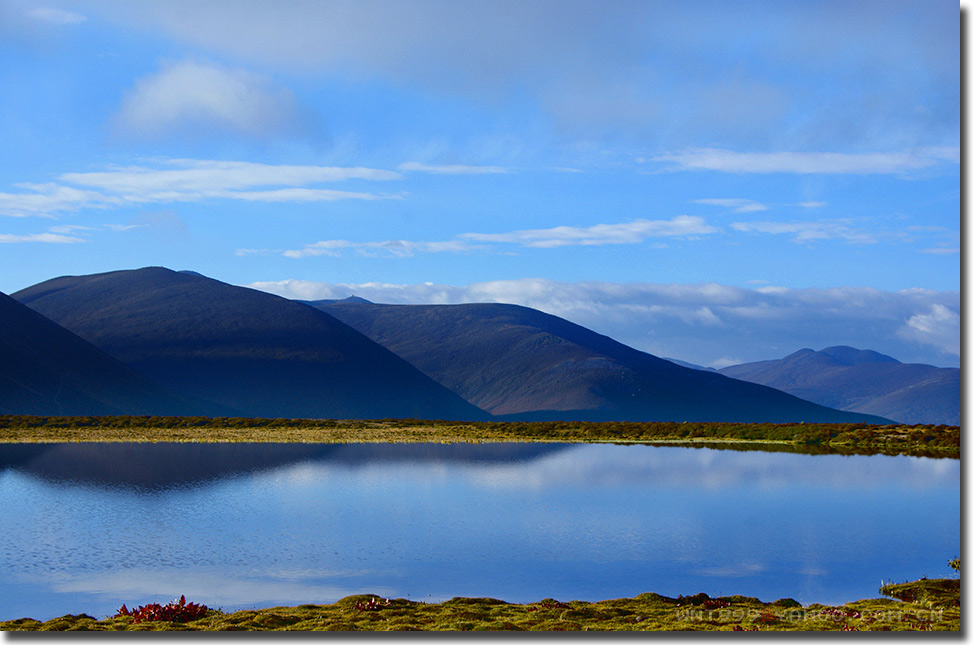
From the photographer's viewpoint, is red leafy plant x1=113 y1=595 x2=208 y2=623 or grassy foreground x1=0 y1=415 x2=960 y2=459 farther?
grassy foreground x1=0 y1=415 x2=960 y2=459

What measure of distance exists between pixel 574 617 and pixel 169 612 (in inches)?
283

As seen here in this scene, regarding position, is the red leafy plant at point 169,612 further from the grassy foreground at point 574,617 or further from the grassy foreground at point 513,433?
the grassy foreground at point 513,433

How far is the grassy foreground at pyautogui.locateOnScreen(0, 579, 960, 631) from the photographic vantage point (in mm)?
15953

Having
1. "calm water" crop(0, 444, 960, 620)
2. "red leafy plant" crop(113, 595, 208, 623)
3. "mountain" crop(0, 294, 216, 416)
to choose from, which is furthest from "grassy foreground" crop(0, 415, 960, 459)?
"mountain" crop(0, 294, 216, 416)

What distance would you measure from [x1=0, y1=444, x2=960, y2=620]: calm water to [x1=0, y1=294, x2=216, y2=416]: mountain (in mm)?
129359

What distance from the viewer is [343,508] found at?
31.6 m

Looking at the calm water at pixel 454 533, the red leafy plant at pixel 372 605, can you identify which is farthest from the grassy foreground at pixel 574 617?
the calm water at pixel 454 533

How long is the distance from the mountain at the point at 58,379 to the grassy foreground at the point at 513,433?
6505 centimetres

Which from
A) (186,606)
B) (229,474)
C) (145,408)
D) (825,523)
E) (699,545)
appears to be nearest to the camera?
(186,606)

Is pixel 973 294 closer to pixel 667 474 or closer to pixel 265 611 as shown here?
pixel 265 611

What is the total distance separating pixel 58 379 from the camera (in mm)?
177500

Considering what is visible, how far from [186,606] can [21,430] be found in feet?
263

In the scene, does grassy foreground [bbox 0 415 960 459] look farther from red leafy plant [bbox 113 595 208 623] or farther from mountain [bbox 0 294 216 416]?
mountain [bbox 0 294 216 416]

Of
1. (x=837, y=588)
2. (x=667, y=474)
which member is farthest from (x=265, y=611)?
(x=667, y=474)
